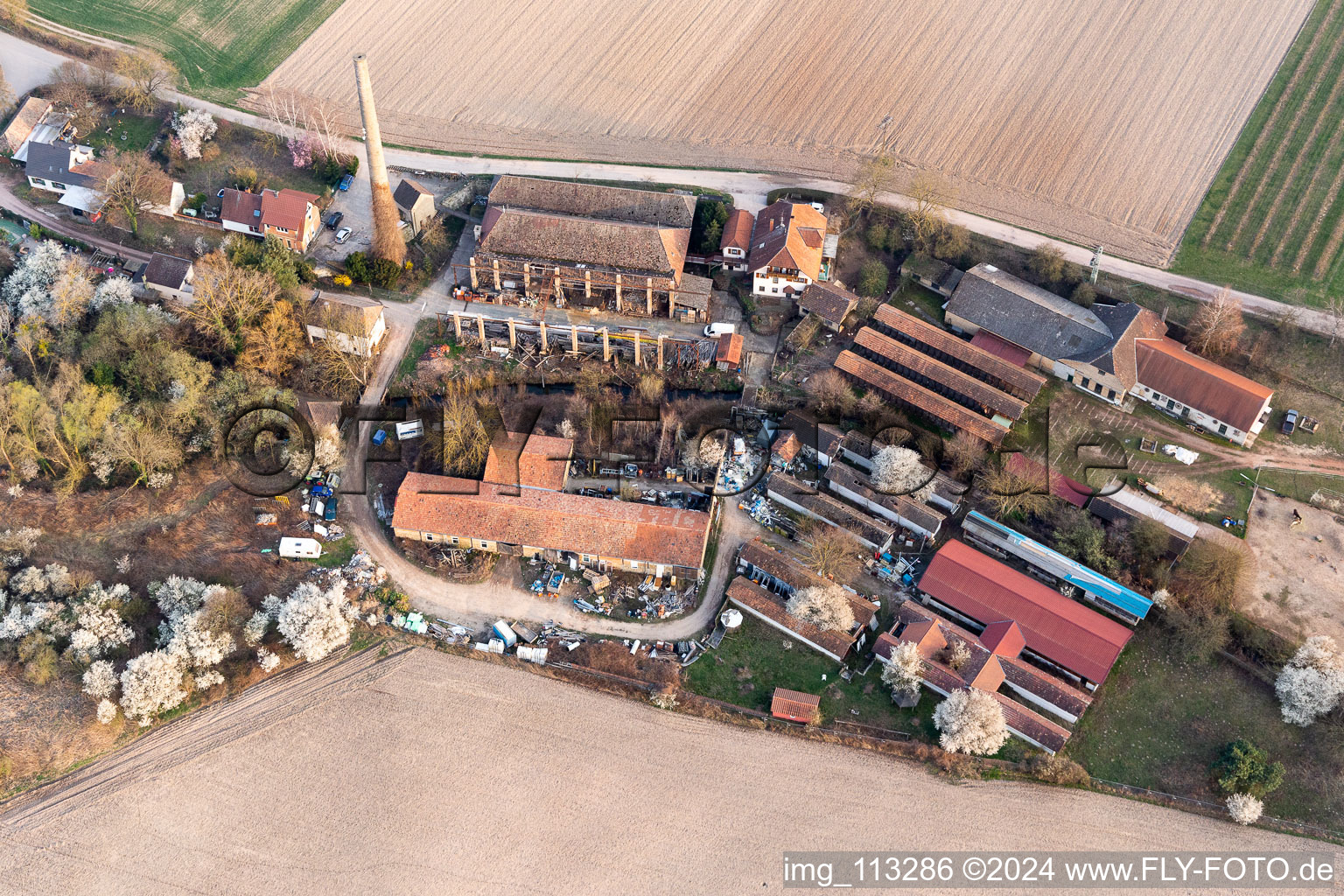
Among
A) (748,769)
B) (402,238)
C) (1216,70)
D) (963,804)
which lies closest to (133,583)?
(402,238)

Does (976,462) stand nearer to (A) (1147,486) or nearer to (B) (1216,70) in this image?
(A) (1147,486)

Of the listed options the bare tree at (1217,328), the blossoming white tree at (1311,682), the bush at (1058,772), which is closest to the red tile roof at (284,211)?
the bush at (1058,772)

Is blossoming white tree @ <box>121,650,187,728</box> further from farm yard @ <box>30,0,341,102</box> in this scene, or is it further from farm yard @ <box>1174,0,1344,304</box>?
farm yard @ <box>1174,0,1344,304</box>

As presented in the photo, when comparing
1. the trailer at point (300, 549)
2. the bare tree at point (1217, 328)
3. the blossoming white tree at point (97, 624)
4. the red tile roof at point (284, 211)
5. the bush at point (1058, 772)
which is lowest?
the blossoming white tree at point (97, 624)

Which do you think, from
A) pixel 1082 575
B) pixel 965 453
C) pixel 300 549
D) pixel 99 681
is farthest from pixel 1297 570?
pixel 99 681

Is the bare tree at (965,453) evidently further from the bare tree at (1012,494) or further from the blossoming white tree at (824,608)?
the blossoming white tree at (824,608)

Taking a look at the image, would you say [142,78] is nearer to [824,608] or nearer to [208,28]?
[208,28]

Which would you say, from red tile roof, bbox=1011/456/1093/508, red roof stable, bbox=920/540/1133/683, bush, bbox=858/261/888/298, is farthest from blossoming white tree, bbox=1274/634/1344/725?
bush, bbox=858/261/888/298
